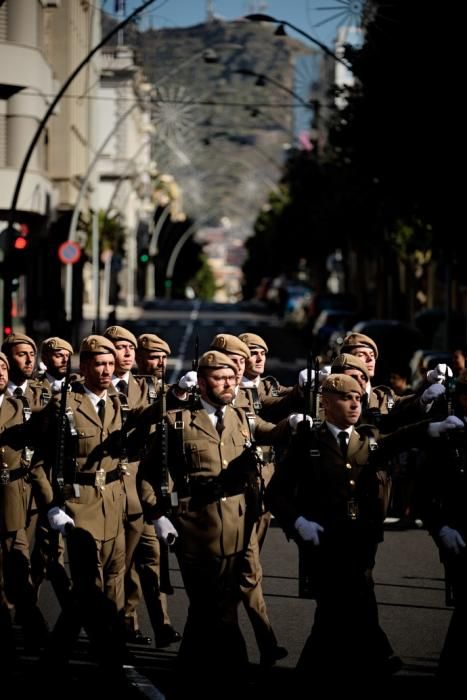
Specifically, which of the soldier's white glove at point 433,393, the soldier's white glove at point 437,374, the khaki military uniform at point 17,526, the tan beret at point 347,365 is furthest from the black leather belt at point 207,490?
the soldier's white glove at point 437,374

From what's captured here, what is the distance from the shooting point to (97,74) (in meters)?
58.8

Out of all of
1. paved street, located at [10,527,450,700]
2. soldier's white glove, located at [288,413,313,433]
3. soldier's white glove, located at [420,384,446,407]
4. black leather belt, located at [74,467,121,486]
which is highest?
soldier's white glove, located at [420,384,446,407]

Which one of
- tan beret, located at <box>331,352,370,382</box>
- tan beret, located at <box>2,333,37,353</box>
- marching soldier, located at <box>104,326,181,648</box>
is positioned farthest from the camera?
tan beret, located at <box>2,333,37,353</box>

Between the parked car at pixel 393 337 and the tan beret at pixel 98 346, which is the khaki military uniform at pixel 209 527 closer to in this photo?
the tan beret at pixel 98 346

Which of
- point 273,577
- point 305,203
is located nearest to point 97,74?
point 305,203

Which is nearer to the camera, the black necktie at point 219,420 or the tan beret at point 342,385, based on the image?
the tan beret at point 342,385

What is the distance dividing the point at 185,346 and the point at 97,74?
40.4ft

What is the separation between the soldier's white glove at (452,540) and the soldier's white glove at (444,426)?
51cm

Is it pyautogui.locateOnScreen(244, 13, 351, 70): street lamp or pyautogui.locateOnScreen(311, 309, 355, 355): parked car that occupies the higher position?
pyautogui.locateOnScreen(244, 13, 351, 70): street lamp

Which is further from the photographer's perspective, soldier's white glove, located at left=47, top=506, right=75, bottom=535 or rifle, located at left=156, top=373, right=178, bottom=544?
soldier's white glove, located at left=47, top=506, right=75, bottom=535

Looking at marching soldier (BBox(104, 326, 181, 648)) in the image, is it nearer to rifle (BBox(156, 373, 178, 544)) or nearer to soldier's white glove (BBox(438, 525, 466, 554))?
rifle (BBox(156, 373, 178, 544))

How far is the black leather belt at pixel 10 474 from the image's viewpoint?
10508 millimetres

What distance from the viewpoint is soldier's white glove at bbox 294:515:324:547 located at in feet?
28.3

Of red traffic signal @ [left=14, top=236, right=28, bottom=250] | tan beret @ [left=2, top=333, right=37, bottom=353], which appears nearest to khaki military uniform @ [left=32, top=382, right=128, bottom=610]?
tan beret @ [left=2, top=333, right=37, bottom=353]
